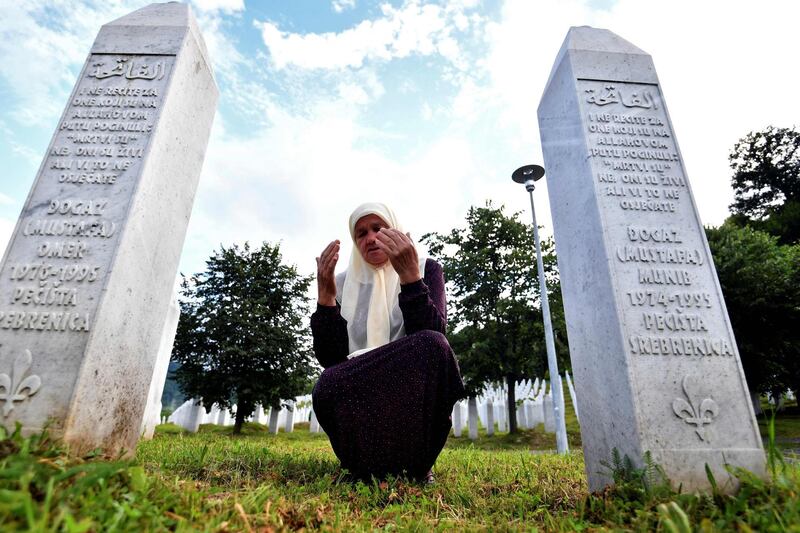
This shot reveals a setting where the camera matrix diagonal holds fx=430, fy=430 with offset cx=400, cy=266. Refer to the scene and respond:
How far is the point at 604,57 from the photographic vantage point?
3451mm

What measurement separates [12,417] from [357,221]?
2336mm

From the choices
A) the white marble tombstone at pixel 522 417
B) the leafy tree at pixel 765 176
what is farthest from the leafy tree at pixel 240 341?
the leafy tree at pixel 765 176

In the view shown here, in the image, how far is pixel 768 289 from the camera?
507 inches

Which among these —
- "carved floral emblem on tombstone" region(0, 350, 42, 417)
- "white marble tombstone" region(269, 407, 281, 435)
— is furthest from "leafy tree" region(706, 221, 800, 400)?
"carved floral emblem on tombstone" region(0, 350, 42, 417)

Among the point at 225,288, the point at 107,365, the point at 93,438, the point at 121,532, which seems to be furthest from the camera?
the point at 225,288

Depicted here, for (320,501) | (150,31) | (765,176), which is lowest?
(320,501)

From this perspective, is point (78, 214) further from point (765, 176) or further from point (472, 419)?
point (765, 176)

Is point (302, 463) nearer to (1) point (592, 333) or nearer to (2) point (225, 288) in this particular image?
(1) point (592, 333)

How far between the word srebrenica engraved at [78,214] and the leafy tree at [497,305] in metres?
11.0

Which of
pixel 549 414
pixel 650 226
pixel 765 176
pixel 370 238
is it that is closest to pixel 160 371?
pixel 370 238

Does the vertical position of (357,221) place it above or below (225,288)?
below

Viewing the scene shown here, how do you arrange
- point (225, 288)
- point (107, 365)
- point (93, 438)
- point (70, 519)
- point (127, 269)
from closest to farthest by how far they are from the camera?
point (70, 519) < point (93, 438) < point (107, 365) < point (127, 269) < point (225, 288)

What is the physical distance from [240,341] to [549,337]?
8.45 metres

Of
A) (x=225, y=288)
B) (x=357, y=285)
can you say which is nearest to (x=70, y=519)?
(x=357, y=285)
